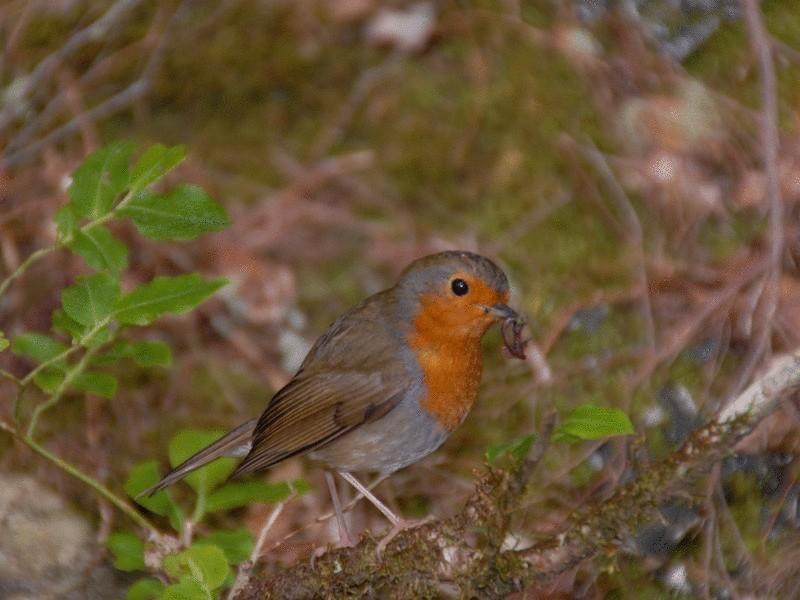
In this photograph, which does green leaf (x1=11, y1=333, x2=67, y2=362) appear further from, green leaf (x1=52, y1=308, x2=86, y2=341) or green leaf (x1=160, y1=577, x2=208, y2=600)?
green leaf (x1=160, y1=577, x2=208, y2=600)

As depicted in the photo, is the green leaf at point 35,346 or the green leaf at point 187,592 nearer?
the green leaf at point 187,592

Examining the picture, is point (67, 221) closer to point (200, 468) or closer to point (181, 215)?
point (181, 215)

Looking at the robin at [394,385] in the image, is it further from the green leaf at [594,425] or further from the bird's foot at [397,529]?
the green leaf at [594,425]

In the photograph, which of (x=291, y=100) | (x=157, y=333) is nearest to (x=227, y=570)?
(x=157, y=333)

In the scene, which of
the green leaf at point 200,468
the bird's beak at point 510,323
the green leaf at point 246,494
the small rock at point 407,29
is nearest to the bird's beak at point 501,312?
the bird's beak at point 510,323

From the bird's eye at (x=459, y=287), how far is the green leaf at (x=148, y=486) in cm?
85

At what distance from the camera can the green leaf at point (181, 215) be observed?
7.93ft

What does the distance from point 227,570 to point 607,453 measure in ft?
4.85

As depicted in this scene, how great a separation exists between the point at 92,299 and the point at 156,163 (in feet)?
1.07

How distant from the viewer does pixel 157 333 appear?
4.14 meters

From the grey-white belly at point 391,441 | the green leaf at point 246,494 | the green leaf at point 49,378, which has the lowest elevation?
the grey-white belly at point 391,441

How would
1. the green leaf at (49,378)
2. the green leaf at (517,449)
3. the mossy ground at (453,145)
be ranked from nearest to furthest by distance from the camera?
1. the green leaf at (517,449)
2. the green leaf at (49,378)
3. the mossy ground at (453,145)

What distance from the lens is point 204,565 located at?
2.35 meters

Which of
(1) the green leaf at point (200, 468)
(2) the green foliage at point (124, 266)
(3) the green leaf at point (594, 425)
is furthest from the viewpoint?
(1) the green leaf at point (200, 468)
